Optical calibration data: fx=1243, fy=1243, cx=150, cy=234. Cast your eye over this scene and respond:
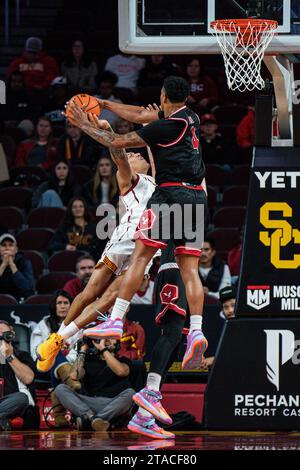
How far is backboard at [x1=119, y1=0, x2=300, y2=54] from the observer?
1082 centimetres

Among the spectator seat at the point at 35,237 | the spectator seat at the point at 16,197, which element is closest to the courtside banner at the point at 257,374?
the spectator seat at the point at 35,237

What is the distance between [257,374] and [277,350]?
27cm

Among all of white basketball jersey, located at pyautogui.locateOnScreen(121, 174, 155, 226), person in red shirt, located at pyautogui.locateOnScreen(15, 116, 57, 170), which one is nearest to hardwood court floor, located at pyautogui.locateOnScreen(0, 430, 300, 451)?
white basketball jersey, located at pyautogui.locateOnScreen(121, 174, 155, 226)

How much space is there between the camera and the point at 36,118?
20.2 metres

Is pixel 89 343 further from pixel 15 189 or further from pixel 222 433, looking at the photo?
pixel 15 189

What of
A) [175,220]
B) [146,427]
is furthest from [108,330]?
[175,220]

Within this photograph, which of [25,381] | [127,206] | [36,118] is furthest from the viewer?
[36,118]

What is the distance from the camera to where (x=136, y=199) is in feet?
37.3

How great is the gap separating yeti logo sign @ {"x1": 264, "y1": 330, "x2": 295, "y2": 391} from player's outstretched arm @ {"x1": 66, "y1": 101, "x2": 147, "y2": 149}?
80.2 inches

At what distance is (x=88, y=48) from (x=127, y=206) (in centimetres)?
1048

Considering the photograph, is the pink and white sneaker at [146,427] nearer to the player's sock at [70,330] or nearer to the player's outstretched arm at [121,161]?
the player's sock at [70,330]

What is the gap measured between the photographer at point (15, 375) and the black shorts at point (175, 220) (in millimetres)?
3159

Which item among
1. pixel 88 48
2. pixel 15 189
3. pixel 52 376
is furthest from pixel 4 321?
pixel 88 48

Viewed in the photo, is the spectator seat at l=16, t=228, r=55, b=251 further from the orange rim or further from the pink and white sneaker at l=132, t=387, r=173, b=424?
the pink and white sneaker at l=132, t=387, r=173, b=424
